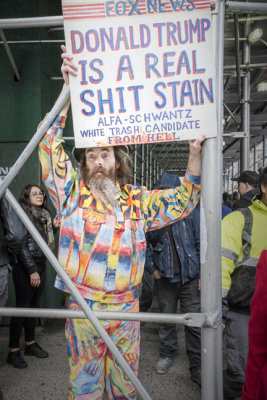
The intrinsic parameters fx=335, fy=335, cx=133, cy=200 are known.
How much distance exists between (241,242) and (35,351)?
267 cm

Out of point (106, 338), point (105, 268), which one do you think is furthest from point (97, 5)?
point (106, 338)

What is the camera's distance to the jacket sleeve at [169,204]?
183 centimetres

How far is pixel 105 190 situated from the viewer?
1938 millimetres

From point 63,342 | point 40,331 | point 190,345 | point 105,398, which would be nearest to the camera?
point 105,398

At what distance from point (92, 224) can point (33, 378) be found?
2292mm

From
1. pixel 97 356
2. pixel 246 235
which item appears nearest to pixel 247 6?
pixel 246 235

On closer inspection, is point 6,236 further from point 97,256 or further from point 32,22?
point 32,22

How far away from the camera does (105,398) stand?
2.06 m

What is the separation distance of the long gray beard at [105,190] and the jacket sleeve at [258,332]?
36.5 inches

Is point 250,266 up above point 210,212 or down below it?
below

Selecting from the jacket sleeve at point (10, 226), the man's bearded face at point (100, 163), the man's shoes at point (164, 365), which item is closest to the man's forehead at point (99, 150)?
the man's bearded face at point (100, 163)

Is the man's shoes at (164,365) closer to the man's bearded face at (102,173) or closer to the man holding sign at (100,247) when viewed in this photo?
the man holding sign at (100,247)

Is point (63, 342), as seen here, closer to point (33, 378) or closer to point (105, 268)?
point (33, 378)

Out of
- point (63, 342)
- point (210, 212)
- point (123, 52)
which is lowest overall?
point (63, 342)
